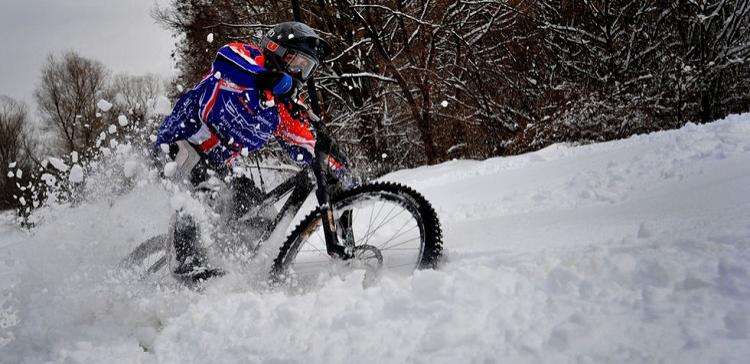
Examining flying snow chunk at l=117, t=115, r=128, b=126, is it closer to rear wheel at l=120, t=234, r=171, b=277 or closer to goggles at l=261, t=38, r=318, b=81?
rear wheel at l=120, t=234, r=171, b=277

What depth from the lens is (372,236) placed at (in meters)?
3.21

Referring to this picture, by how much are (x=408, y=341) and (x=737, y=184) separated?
2.12 metres

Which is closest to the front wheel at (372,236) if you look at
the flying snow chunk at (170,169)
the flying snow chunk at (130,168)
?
the flying snow chunk at (170,169)

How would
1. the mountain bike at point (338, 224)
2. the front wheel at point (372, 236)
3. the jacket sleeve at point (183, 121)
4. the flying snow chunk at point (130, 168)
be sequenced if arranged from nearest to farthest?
1. the front wheel at point (372, 236)
2. the mountain bike at point (338, 224)
3. the jacket sleeve at point (183, 121)
4. the flying snow chunk at point (130, 168)

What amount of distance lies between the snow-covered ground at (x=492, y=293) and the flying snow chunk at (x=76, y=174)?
28cm

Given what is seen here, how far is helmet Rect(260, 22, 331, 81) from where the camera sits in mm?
3102

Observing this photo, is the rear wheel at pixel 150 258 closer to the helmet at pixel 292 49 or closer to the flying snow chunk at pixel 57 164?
the flying snow chunk at pixel 57 164

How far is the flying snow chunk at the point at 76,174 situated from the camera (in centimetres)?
359

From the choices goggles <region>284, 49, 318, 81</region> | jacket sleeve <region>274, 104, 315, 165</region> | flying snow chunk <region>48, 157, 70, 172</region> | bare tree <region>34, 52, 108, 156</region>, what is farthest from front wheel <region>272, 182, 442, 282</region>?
bare tree <region>34, 52, 108, 156</region>

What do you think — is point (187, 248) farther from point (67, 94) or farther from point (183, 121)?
point (67, 94)

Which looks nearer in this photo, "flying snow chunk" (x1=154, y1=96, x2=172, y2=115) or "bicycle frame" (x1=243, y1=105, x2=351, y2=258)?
"bicycle frame" (x1=243, y1=105, x2=351, y2=258)

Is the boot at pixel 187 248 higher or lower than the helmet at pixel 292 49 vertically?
lower

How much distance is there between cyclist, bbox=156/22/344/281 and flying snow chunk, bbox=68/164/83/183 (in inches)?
26.7

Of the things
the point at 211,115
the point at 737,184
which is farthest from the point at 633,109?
the point at 211,115
